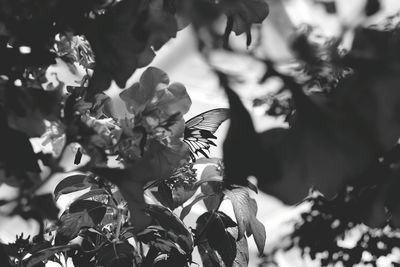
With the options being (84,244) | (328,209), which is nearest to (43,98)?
(84,244)

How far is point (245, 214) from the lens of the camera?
74cm

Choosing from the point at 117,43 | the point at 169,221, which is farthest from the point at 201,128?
the point at 117,43

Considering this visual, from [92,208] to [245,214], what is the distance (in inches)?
8.0

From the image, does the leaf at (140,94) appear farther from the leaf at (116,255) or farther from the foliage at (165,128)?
the leaf at (116,255)

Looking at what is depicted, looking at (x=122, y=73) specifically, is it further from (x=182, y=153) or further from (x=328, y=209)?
(x=328, y=209)

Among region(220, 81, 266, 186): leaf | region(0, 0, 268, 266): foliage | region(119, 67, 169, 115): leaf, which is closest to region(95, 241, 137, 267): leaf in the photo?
region(0, 0, 268, 266): foliage

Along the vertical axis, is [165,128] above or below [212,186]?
above

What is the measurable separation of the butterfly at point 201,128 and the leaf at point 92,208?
138 millimetres

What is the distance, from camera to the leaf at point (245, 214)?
73 cm

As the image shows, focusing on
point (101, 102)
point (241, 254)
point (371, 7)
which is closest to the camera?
point (371, 7)

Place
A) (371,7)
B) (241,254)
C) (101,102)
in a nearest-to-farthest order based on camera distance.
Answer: (371,7)
(101,102)
(241,254)

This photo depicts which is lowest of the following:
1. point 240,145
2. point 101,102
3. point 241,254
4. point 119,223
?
point 241,254

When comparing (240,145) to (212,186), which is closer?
(240,145)

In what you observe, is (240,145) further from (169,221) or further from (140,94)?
(169,221)
